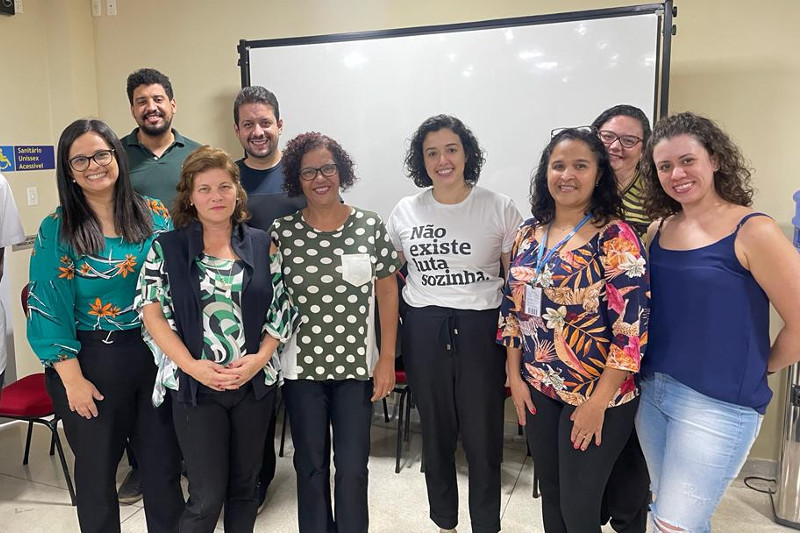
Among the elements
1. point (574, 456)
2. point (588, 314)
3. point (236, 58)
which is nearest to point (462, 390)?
point (574, 456)

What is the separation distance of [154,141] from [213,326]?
1310 millimetres

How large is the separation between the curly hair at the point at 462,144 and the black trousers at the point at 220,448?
91 cm

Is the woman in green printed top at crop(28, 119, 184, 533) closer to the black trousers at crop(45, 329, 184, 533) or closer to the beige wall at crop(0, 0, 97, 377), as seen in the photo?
the black trousers at crop(45, 329, 184, 533)

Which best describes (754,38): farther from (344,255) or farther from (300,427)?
(300,427)

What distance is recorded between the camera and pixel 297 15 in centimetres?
345

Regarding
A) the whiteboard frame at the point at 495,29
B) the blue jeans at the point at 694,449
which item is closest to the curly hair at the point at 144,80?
the whiteboard frame at the point at 495,29

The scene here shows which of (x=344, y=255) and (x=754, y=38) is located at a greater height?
(x=754, y=38)

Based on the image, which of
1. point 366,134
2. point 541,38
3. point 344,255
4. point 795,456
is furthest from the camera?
point 366,134

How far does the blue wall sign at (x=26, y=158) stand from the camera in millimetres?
3473

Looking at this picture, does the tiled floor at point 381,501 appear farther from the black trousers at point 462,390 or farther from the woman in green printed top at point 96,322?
the woman in green printed top at point 96,322

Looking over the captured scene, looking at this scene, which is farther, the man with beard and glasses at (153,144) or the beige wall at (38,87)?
the beige wall at (38,87)

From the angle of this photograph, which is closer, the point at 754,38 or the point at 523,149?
the point at 754,38

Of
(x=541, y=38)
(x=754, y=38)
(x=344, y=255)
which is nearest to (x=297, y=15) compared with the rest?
(x=541, y=38)

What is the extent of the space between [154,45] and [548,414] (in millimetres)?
3365
